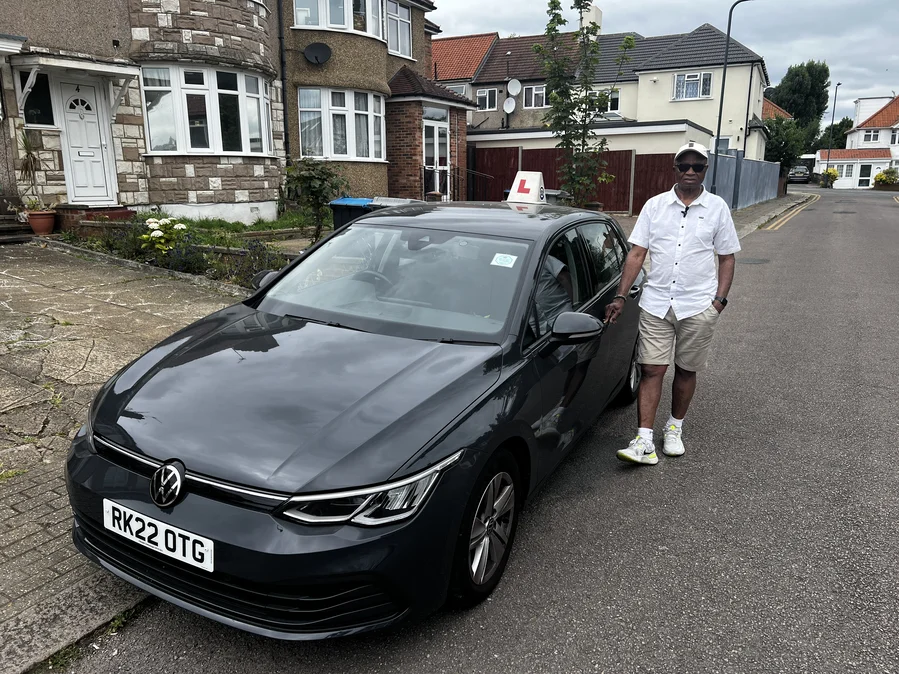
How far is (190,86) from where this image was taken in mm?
14258

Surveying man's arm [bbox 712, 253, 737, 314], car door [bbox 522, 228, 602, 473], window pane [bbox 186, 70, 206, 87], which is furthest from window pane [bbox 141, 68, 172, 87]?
man's arm [bbox 712, 253, 737, 314]

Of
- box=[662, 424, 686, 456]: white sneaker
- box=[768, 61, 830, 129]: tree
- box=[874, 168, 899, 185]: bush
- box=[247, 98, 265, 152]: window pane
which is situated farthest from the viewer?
box=[768, 61, 830, 129]: tree

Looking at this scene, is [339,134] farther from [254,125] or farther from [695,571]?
[695,571]

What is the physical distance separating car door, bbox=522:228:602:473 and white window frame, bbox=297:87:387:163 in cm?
1524

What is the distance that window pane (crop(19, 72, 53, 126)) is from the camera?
41.4 feet

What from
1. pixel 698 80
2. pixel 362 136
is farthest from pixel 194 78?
pixel 698 80

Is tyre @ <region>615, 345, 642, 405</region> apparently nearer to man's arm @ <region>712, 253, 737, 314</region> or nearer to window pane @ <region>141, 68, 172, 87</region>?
man's arm @ <region>712, 253, 737, 314</region>

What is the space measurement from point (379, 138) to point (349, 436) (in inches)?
726

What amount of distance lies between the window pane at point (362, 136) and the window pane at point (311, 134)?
1.14 m

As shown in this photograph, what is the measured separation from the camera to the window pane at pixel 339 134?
18.5 metres

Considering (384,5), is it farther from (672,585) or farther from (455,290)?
(672,585)

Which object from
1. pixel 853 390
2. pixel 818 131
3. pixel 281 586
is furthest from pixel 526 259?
pixel 818 131

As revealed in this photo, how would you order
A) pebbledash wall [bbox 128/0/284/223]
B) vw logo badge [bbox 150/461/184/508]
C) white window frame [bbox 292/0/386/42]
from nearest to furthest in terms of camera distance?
vw logo badge [bbox 150/461/184/508] → pebbledash wall [bbox 128/0/284/223] → white window frame [bbox 292/0/386/42]

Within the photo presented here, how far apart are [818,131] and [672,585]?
88.0 m
